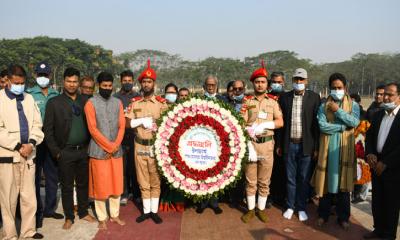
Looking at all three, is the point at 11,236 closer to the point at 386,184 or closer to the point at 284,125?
the point at 284,125

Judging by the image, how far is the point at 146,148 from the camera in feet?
15.8

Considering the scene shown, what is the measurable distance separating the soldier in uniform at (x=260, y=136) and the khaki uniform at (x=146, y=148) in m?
1.34

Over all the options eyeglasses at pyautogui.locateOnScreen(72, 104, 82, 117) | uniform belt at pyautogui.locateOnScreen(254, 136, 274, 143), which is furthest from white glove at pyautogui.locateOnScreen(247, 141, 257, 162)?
eyeglasses at pyautogui.locateOnScreen(72, 104, 82, 117)

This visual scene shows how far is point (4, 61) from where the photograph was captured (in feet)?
152

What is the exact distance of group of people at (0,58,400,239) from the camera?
4.26 m

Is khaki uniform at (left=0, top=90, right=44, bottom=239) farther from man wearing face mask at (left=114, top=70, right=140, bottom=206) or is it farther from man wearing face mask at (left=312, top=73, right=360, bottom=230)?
man wearing face mask at (left=312, top=73, right=360, bottom=230)

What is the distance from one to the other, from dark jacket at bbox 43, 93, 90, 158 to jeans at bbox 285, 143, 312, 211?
3.30 m

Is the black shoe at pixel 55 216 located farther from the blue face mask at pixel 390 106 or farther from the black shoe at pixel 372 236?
the blue face mask at pixel 390 106

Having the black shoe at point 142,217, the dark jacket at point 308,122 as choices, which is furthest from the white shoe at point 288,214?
the black shoe at point 142,217

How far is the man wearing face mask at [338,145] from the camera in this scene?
457cm

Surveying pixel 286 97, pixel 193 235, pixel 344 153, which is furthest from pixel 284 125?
pixel 193 235

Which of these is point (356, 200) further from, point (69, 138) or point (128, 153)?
point (69, 138)

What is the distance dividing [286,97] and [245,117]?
2.44ft

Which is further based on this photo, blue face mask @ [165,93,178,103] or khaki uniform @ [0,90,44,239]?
blue face mask @ [165,93,178,103]
